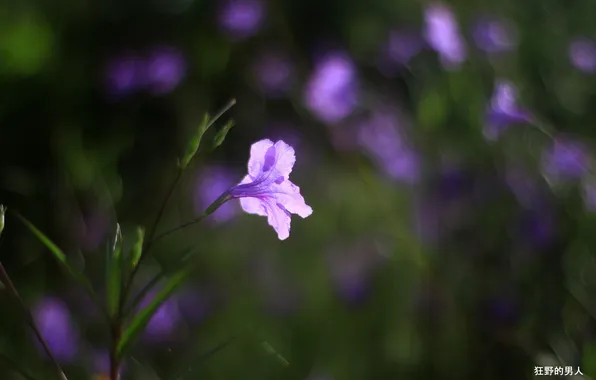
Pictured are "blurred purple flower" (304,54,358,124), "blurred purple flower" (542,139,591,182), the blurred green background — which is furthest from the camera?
"blurred purple flower" (304,54,358,124)

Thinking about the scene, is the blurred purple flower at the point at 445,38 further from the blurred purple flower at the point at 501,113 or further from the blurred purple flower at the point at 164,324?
the blurred purple flower at the point at 164,324

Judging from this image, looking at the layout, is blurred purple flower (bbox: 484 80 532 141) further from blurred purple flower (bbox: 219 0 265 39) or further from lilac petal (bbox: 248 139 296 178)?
blurred purple flower (bbox: 219 0 265 39)

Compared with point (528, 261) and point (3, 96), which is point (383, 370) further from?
point (3, 96)

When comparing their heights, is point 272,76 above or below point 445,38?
below

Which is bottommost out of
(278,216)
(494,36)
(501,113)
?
(494,36)

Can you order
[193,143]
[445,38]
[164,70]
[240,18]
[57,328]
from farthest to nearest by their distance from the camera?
1. [240,18]
2. [164,70]
3. [445,38]
4. [57,328]
5. [193,143]

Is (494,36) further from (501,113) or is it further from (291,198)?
(291,198)

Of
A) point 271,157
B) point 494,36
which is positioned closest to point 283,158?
point 271,157

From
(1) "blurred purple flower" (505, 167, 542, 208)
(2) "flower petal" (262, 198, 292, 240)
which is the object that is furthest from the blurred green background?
(2) "flower petal" (262, 198, 292, 240)
